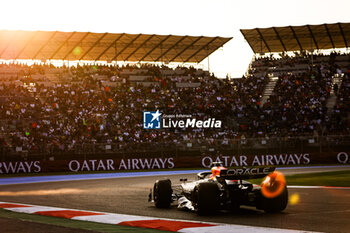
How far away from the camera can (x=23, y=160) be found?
3078cm

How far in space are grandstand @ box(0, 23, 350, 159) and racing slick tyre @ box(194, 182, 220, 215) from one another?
71.7 ft

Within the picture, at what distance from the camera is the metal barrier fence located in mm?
31469

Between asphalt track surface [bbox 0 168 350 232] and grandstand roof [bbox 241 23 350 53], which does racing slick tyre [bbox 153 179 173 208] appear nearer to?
asphalt track surface [bbox 0 168 350 232]

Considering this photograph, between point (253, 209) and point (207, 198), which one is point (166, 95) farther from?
point (207, 198)

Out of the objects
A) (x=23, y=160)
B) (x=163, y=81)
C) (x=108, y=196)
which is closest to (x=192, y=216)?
(x=108, y=196)

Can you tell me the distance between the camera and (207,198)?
10.2 metres

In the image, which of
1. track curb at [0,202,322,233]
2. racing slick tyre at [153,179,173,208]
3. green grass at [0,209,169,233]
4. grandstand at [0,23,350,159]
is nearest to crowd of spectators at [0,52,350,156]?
grandstand at [0,23,350,159]

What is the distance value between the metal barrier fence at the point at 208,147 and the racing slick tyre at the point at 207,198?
71.5 feet

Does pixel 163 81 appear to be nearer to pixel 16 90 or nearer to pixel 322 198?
pixel 16 90

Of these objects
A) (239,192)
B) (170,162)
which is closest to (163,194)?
(239,192)

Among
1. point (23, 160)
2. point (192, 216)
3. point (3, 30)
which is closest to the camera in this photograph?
point (192, 216)

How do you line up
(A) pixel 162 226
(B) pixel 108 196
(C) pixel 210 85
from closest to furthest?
(A) pixel 162 226 < (B) pixel 108 196 < (C) pixel 210 85

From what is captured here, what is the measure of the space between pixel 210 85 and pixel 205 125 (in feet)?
23.4

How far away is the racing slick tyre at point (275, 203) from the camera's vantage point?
34.2 feet
